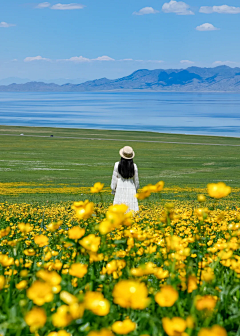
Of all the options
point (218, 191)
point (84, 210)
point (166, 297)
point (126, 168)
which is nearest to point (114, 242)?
point (84, 210)

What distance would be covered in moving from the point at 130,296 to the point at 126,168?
26.3ft

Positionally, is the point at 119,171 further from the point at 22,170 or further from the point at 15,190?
the point at 22,170

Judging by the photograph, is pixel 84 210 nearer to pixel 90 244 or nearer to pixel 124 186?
pixel 90 244

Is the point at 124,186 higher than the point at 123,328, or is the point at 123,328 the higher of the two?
the point at 123,328

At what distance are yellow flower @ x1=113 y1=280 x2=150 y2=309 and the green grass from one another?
52.5ft

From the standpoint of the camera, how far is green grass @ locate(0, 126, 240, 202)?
25016 mm

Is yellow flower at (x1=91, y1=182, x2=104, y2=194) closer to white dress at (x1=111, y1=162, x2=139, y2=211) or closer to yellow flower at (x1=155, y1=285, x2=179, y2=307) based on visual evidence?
yellow flower at (x1=155, y1=285, x2=179, y2=307)

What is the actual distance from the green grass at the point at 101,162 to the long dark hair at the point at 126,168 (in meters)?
8.14

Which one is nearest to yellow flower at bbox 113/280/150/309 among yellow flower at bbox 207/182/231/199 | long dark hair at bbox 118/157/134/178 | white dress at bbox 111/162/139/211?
yellow flower at bbox 207/182/231/199

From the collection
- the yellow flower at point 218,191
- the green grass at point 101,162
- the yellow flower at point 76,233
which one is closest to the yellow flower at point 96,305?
the yellow flower at point 76,233

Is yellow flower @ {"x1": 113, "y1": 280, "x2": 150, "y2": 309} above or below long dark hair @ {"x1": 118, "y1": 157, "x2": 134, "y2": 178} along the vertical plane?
above

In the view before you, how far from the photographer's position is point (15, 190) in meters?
19.9

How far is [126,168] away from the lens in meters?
9.52

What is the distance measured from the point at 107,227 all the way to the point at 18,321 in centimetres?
58
